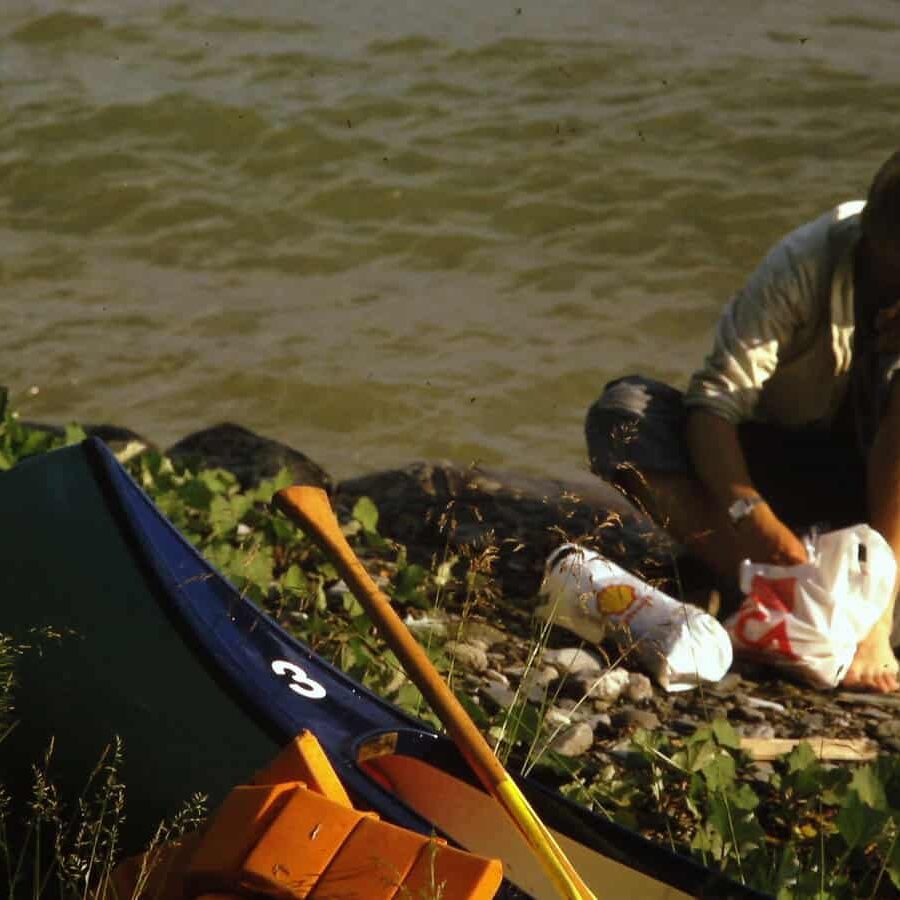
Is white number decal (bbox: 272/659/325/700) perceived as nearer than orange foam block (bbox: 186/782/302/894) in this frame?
No

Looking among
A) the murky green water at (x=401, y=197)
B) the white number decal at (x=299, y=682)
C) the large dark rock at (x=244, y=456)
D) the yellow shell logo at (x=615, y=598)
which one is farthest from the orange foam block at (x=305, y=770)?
the murky green water at (x=401, y=197)

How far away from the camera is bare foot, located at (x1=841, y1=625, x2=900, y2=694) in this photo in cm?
420

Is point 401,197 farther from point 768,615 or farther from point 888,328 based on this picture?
point 768,615

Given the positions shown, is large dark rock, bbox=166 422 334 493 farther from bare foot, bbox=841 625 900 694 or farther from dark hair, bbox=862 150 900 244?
dark hair, bbox=862 150 900 244

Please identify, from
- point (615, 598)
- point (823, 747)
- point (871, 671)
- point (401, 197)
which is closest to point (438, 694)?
point (823, 747)

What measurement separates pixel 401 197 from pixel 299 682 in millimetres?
6345

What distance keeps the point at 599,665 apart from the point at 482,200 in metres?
5.31

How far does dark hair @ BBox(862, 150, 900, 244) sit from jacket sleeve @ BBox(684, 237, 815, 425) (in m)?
0.35

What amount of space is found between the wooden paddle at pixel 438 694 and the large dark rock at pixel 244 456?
8.54 ft

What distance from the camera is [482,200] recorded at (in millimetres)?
9102

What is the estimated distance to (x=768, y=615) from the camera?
424cm

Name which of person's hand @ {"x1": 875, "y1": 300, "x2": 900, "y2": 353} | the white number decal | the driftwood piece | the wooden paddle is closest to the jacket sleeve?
person's hand @ {"x1": 875, "y1": 300, "x2": 900, "y2": 353}

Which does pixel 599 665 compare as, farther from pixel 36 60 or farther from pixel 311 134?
pixel 36 60

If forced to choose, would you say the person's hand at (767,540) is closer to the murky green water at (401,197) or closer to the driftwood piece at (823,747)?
the driftwood piece at (823,747)
